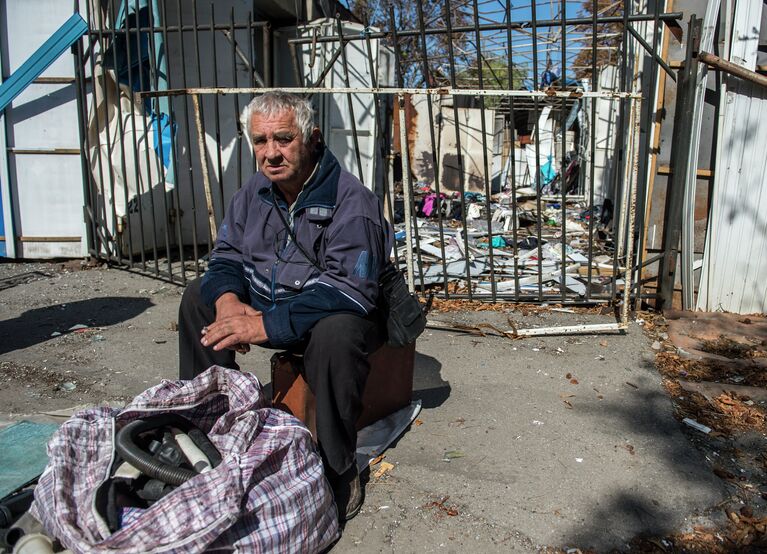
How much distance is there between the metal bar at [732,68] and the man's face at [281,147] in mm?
3127

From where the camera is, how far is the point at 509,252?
24.8 feet

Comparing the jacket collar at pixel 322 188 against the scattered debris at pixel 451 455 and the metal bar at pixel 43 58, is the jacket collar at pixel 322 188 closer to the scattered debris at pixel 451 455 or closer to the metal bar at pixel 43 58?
the scattered debris at pixel 451 455

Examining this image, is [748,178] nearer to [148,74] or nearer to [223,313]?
[223,313]

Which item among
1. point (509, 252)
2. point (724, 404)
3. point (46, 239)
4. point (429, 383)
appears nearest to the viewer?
point (724, 404)

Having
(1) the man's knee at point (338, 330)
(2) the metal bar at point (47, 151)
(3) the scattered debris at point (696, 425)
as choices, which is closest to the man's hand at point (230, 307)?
(1) the man's knee at point (338, 330)

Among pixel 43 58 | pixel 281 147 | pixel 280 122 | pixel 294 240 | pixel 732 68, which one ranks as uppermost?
pixel 43 58

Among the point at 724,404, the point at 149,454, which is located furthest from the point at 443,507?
the point at 724,404

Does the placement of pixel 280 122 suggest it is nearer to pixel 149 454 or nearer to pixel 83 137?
pixel 149 454

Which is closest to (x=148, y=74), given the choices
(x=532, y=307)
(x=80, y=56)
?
(x=80, y=56)

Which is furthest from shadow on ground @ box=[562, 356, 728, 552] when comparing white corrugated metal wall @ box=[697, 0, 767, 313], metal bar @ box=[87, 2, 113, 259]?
metal bar @ box=[87, 2, 113, 259]

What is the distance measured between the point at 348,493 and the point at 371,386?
1.96 ft

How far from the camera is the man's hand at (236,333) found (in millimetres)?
2457

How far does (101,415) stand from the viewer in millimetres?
2146

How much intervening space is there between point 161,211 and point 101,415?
535 cm
